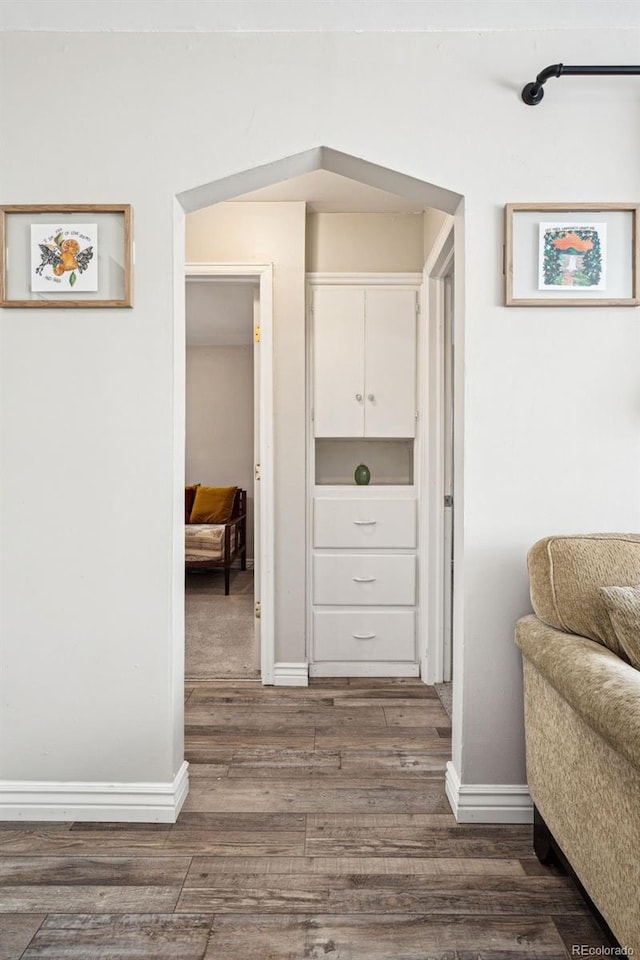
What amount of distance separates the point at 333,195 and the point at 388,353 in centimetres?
84

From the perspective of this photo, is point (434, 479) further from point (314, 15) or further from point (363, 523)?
point (314, 15)

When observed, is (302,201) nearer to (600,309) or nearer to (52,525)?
(600,309)

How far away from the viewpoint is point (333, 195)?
10.3 feet

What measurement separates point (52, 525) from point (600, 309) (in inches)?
73.6

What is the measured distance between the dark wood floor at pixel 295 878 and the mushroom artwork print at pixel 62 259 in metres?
1.69

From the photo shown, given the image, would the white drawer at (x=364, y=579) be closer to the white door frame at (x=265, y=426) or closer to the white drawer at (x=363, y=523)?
the white drawer at (x=363, y=523)

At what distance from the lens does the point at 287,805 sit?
2076 millimetres

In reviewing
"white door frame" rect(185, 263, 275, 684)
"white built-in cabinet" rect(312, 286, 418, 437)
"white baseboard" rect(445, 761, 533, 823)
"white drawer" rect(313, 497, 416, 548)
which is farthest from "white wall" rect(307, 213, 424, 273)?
"white baseboard" rect(445, 761, 533, 823)

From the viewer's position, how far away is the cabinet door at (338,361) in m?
3.39

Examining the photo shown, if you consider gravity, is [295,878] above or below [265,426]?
below

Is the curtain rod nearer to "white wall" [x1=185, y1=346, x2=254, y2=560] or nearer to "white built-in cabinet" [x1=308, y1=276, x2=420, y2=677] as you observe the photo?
"white built-in cabinet" [x1=308, y1=276, x2=420, y2=677]

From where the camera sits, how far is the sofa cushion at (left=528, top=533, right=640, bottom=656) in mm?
1629

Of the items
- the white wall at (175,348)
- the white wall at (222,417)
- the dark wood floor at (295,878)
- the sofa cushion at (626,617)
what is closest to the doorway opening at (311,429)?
the dark wood floor at (295,878)

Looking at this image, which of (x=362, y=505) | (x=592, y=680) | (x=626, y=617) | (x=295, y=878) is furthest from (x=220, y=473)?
(x=592, y=680)
